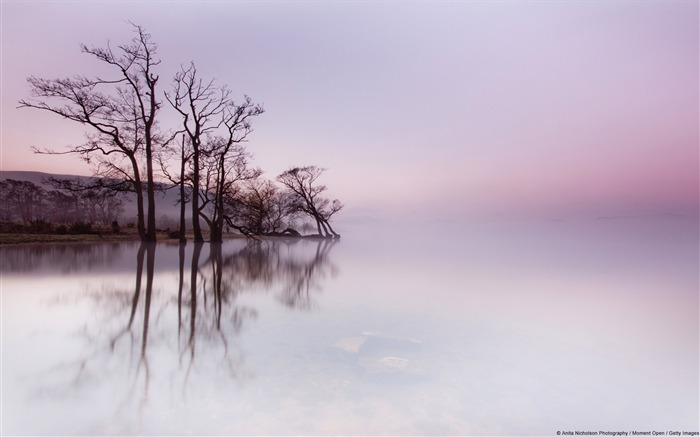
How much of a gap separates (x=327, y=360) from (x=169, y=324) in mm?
3191

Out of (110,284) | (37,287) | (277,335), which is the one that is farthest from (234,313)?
(37,287)

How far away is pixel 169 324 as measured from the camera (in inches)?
256

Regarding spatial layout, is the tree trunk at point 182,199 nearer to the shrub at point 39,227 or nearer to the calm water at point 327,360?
the shrub at point 39,227

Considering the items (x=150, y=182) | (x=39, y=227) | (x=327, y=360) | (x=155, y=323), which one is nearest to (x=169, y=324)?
(x=155, y=323)

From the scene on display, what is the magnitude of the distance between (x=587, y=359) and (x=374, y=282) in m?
7.73

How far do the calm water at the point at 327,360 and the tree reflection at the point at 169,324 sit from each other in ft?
0.11

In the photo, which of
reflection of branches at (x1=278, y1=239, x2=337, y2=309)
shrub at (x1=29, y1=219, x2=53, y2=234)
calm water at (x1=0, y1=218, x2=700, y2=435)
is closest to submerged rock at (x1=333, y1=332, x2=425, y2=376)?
calm water at (x1=0, y1=218, x2=700, y2=435)

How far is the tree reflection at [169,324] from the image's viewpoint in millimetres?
4516

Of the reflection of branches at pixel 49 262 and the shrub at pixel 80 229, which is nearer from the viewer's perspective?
the reflection of branches at pixel 49 262

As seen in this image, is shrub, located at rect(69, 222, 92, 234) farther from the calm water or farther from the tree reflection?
the tree reflection

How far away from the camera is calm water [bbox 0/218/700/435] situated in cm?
366

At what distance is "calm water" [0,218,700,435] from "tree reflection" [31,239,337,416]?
0.11 ft

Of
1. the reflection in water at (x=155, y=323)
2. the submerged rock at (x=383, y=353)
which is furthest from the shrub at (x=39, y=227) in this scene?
the submerged rock at (x=383, y=353)

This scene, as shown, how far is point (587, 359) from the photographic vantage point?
586 centimetres
